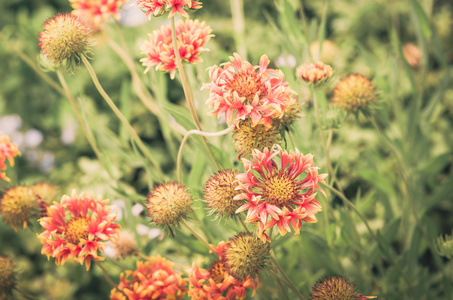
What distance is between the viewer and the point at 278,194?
68 centimetres

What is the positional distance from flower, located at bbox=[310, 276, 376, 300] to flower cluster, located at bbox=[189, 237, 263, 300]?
0.11 meters

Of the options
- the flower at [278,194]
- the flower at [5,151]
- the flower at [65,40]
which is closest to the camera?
the flower at [278,194]

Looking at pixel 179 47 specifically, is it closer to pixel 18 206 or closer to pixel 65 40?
pixel 65 40

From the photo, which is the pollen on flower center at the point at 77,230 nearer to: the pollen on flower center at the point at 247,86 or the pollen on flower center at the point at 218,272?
the pollen on flower center at the point at 218,272

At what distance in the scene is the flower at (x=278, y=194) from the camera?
648 mm

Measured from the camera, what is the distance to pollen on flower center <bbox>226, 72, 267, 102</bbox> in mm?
688

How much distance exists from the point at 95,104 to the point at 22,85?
0.40 meters

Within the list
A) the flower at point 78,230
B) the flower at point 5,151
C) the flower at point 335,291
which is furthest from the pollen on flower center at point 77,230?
the flower at point 335,291

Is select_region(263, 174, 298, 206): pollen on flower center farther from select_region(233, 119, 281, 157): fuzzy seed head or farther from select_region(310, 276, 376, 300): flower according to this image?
select_region(310, 276, 376, 300): flower

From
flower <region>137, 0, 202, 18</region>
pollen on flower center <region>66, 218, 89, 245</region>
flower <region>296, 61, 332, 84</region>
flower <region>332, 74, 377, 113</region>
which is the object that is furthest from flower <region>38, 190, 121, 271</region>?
flower <region>332, 74, 377, 113</region>

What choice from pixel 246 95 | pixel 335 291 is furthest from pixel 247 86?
pixel 335 291

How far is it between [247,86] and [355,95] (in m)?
0.37

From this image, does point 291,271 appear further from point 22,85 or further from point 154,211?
point 22,85

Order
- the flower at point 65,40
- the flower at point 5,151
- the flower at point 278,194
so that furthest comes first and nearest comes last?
the flower at point 5,151, the flower at point 65,40, the flower at point 278,194
